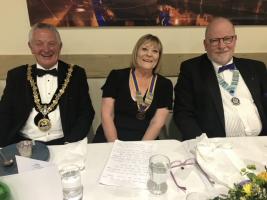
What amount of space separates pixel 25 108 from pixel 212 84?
141 centimetres

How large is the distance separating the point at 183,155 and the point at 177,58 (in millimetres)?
1373

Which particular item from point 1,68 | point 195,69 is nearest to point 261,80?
point 195,69

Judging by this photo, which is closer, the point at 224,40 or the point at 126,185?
the point at 126,185

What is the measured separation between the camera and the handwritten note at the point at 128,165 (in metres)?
1.14

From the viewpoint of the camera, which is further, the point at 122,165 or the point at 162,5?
the point at 162,5

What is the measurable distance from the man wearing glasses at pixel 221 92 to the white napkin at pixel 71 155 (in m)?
0.83

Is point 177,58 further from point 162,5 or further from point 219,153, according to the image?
point 219,153

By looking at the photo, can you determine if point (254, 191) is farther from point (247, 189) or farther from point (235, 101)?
point (235, 101)

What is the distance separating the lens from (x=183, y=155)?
1354mm

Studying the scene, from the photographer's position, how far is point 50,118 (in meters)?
1.99

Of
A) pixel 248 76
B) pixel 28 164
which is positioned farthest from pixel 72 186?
pixel 248 76

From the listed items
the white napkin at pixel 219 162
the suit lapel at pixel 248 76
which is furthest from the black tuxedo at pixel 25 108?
the suit lapel at pixel 248 76

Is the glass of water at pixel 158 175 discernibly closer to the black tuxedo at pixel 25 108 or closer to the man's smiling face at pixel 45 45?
the black tuxedo at pixel 25 108

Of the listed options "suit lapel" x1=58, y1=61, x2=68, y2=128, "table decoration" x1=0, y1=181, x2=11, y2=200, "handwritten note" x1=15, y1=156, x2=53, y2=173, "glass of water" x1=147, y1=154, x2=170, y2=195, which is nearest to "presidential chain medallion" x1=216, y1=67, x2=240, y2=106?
"glass of water" x1=147, y1=154, x2=170, y2=195
